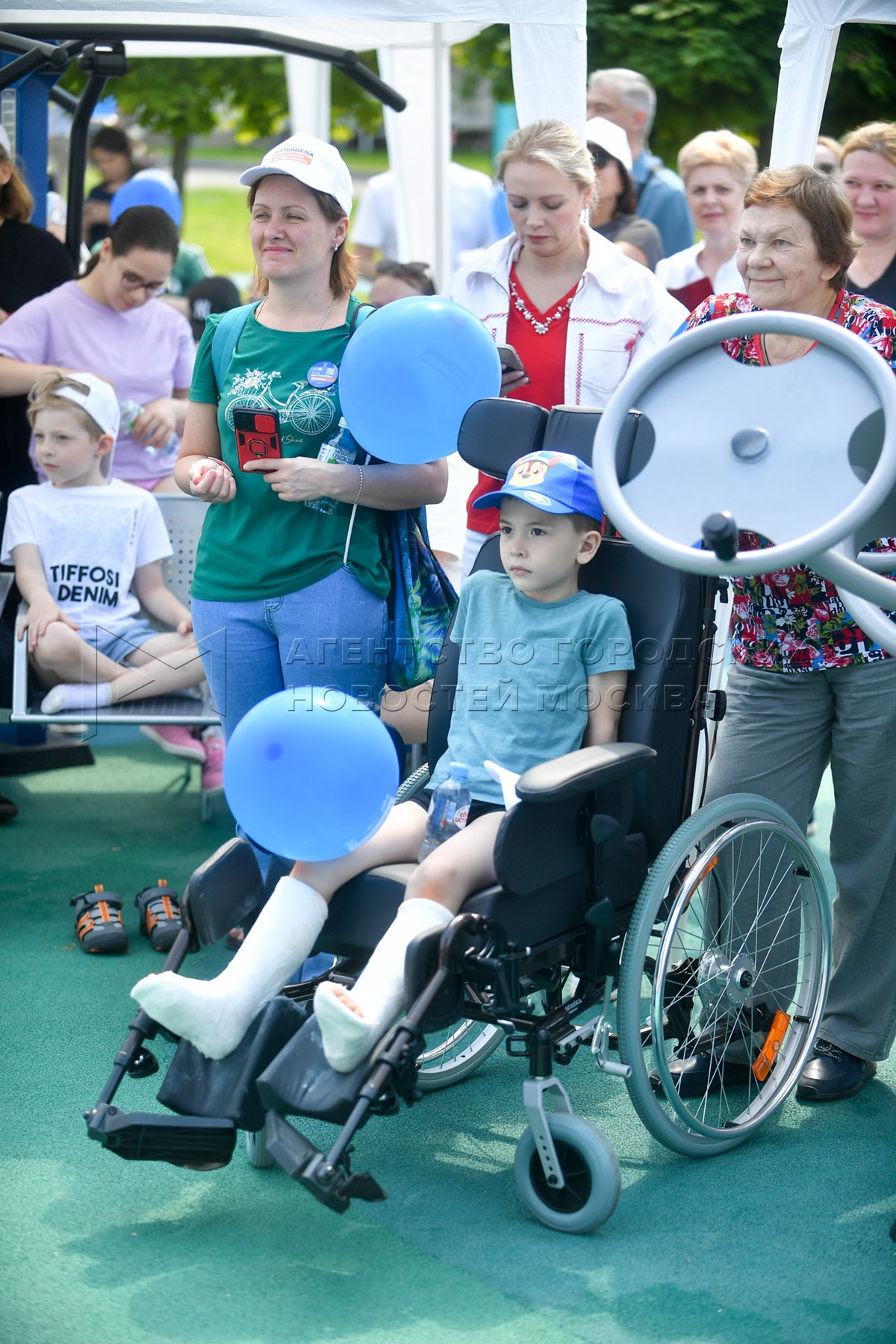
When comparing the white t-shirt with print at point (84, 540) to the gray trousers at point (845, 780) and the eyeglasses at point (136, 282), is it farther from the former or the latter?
the gray trousers at point (845, 780)

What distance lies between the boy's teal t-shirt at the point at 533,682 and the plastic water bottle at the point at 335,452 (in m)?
0.52

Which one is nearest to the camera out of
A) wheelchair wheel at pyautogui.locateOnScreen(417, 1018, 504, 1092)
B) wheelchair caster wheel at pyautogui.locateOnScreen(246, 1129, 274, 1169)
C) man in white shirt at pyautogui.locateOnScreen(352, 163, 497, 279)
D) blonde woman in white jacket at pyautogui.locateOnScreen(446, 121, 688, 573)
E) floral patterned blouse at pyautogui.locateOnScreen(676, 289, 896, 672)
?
wheelchair caster wheel at pyautogui.locateOnScreen(246, 1129, 274, 1169)

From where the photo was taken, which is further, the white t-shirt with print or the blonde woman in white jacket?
the white t-shirt with print

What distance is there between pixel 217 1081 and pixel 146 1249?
1.00ft

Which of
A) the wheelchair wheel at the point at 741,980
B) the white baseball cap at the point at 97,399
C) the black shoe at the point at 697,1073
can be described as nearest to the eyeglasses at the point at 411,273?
the white baseball cap at the point at 97,399

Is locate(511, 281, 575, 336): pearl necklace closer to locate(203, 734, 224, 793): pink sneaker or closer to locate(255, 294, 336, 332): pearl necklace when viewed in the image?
locate(255, 294, 336, 332): pearl necklace

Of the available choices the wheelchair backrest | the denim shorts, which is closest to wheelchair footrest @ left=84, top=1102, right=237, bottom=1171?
the wheelchair backrest

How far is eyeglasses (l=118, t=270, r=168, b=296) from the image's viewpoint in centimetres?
466

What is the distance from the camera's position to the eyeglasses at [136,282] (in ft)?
15.3

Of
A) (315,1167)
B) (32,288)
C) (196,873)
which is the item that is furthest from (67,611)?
(315,1167)

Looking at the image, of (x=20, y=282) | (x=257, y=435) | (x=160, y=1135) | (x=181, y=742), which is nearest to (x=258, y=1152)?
(x=160, y=1135)

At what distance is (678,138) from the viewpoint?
10531 millimetres

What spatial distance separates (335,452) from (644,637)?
0.81 m

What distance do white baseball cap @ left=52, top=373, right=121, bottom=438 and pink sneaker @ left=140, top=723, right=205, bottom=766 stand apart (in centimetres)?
109
